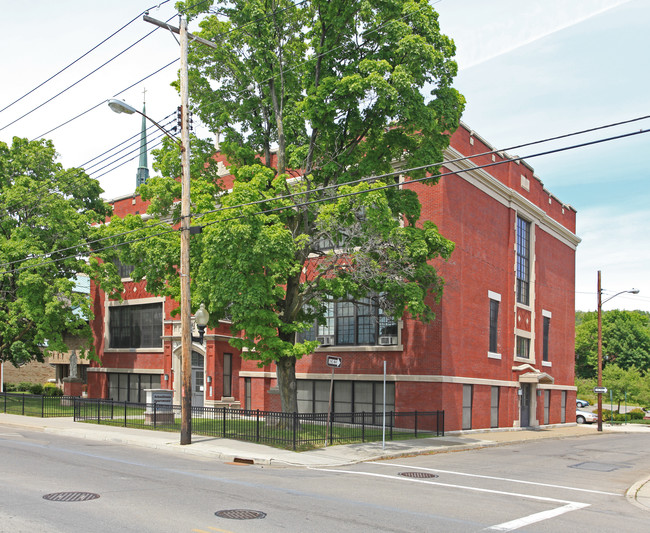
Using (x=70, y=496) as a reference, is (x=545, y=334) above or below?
above

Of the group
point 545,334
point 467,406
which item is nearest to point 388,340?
point 467,406

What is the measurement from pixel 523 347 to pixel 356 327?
38.6 ft

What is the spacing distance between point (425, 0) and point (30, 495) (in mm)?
18723

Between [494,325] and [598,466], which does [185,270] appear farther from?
[494,325]

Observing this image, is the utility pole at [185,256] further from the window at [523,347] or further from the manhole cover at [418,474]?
the window at [523,347]

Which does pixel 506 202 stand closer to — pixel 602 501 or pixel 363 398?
pixel 363 398

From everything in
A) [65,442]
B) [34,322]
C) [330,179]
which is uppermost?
[330,179]

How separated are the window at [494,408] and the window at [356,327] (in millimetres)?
7538

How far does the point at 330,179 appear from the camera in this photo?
2367cm

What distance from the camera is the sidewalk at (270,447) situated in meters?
17.6

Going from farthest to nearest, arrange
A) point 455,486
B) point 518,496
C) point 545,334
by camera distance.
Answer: point 545,334, point 455,486, point 518,496

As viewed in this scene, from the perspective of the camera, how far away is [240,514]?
10.0 m

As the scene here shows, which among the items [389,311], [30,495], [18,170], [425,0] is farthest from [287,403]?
[18,170]

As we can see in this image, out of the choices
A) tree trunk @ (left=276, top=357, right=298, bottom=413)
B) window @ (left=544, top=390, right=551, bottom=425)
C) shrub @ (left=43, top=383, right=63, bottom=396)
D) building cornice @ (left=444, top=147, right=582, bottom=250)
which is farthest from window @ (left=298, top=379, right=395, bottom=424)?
shrub @ (left=43, top=383, right=63, bottom=396)
